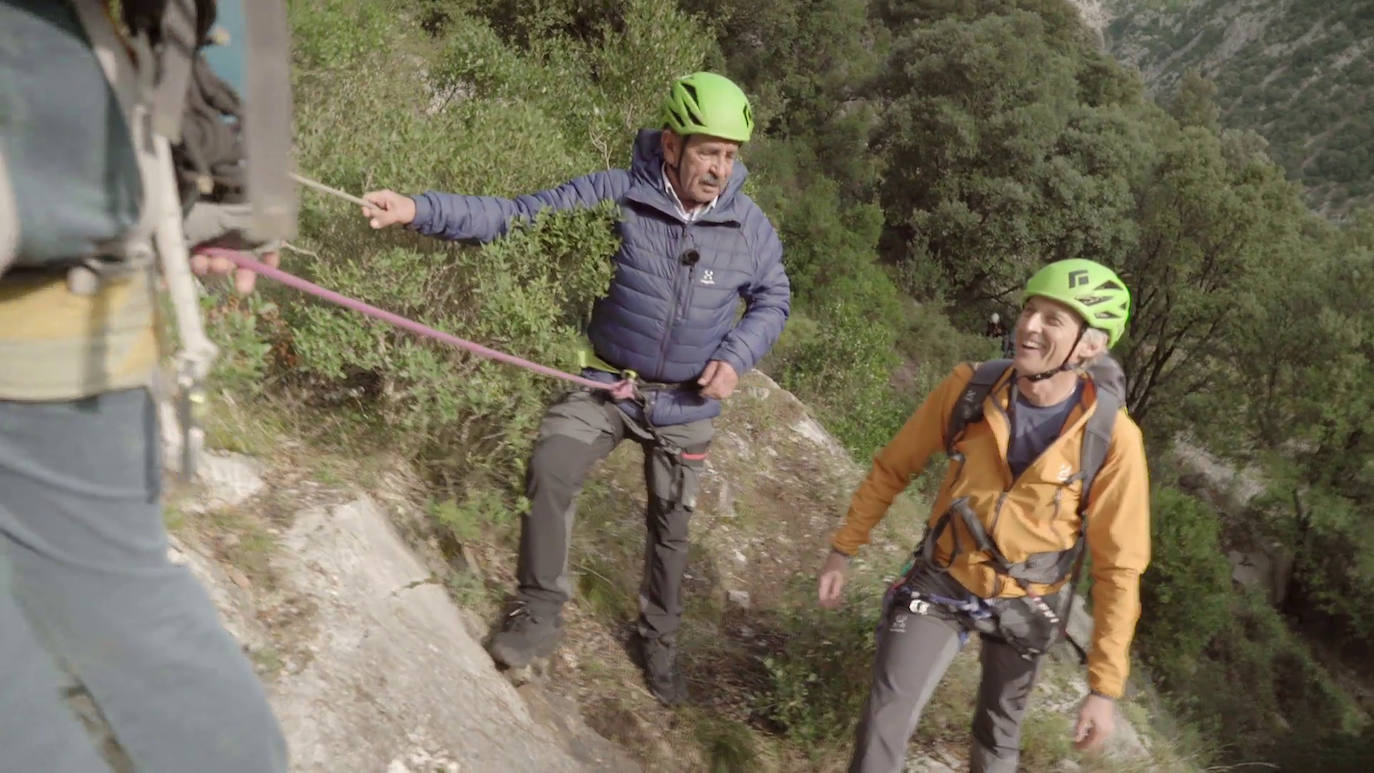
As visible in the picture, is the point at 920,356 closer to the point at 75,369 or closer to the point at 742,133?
the point at 742,133

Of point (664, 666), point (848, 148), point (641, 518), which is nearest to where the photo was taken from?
point (664, 666)

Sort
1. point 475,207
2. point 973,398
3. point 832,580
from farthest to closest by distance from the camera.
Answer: point 832,580 < point 475,207 < point 973,398

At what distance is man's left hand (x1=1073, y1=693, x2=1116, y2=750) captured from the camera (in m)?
3.44

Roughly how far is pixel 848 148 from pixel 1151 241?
37.6 ft

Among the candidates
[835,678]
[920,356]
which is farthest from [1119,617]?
[920,356]

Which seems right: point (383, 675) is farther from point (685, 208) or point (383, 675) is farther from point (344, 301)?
point (685, 208)

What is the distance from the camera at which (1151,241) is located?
3206 centimetres

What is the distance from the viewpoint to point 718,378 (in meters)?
4.05

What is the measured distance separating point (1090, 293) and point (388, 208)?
275cm

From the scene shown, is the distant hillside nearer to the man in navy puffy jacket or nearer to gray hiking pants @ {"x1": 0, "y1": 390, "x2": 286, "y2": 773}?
the man in navy puffy jacket

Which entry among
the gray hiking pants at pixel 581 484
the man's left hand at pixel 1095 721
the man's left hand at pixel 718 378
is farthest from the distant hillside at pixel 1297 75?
the man's left hand at pixel 1095 721

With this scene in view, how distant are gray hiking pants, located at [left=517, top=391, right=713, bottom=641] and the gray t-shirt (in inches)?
55.9

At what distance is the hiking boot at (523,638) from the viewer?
393cm

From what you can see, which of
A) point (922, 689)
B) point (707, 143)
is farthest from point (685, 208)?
point (922, 689)
